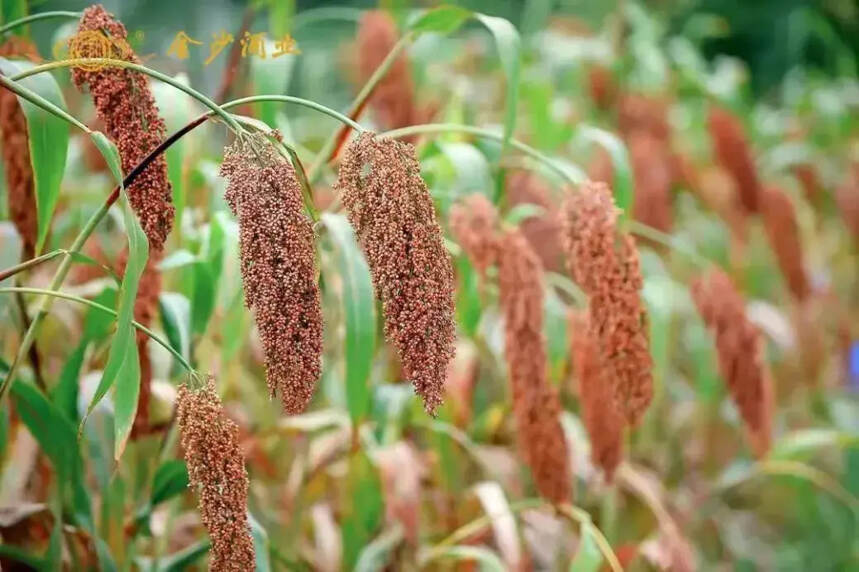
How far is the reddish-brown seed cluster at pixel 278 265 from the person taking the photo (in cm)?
77

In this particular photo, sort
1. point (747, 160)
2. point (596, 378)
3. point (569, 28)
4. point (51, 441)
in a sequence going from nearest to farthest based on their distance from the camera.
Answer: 1. point (51, 441)
2. point (596, 378)
3. point (747, 160)
4. point (569, 28)

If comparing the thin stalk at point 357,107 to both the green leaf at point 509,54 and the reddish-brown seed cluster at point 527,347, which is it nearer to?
the green leaf at point 509,54

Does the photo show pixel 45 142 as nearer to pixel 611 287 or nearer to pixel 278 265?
pixel 278 265

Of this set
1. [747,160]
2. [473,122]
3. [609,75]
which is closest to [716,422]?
[747,160]

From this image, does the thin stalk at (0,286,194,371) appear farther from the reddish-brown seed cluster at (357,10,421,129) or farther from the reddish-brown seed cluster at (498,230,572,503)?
the reddish-brown seed cluster at (357,10,421,129)

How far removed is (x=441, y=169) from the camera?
1.65 m

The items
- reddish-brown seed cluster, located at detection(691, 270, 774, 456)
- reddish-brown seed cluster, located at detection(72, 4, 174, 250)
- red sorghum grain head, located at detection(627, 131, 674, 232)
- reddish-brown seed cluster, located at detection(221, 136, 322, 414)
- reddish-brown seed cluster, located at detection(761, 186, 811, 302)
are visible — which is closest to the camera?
reddish-brown seed cluster, located at detection(221, 136, 322, 414)

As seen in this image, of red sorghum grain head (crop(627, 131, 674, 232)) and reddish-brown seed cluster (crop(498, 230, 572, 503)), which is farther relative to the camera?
red sorghum grain head (crop(627, 131, 674, 232))

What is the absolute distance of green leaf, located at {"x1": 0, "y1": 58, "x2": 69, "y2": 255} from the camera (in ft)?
3.29

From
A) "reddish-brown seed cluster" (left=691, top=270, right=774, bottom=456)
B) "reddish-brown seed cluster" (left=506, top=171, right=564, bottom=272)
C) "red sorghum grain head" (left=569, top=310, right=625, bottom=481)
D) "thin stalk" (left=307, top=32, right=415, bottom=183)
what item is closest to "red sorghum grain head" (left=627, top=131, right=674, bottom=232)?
"reddish-brown seed cluster" (left=506, top=171, right=564, bottom=272)

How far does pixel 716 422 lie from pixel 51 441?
5.05 ft

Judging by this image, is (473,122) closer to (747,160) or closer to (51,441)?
(747,160)

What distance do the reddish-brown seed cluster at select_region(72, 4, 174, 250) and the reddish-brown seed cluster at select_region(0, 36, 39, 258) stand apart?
1.05ft

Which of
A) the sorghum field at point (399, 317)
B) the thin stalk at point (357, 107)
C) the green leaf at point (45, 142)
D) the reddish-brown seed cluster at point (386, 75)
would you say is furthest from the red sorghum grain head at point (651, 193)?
the green leaf at point (45, 142)
